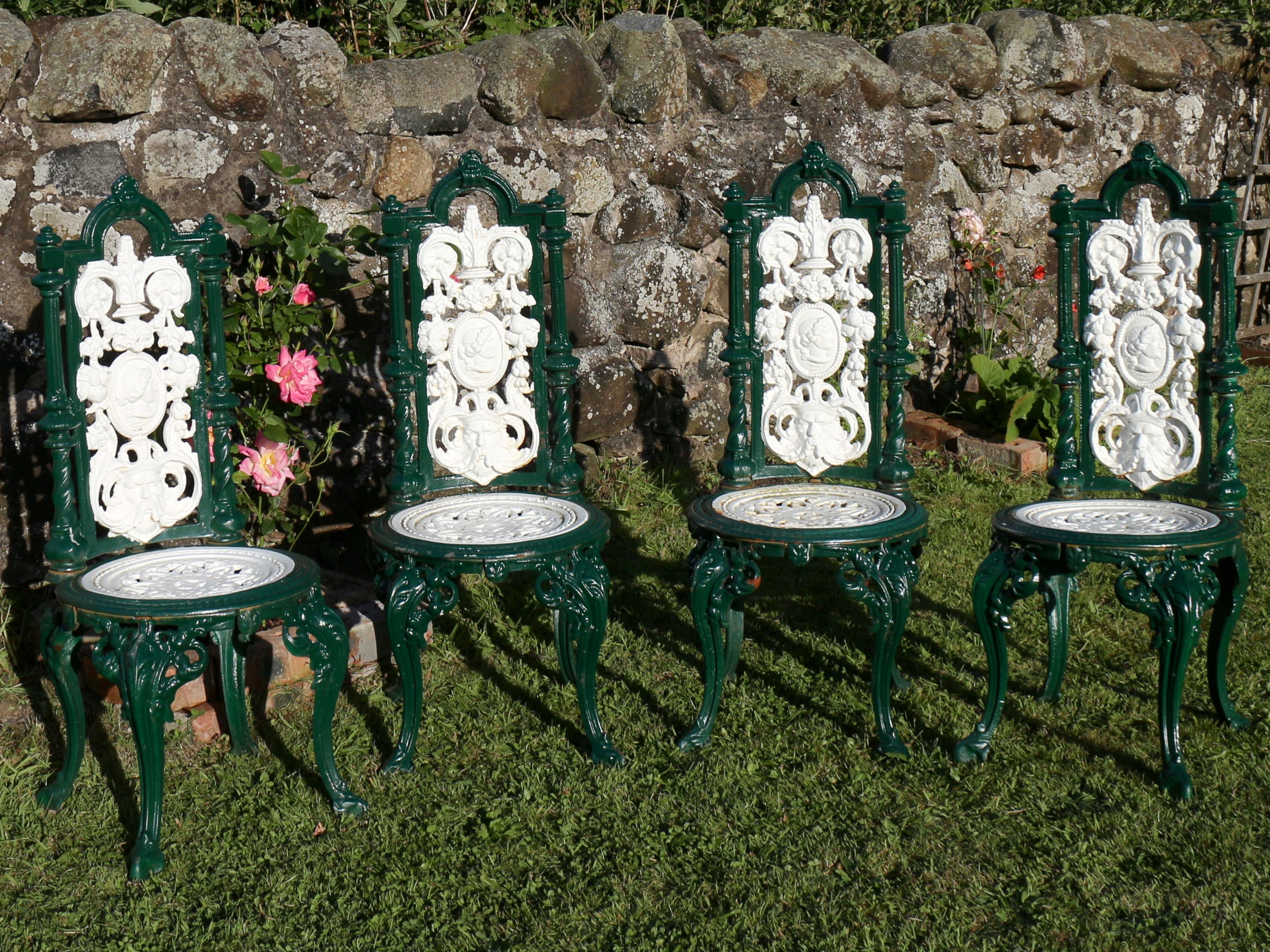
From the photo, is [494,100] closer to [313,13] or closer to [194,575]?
[313,13]

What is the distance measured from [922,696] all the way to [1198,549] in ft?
2.55

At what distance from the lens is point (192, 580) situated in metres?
2.80

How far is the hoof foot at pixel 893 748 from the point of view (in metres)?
3.05

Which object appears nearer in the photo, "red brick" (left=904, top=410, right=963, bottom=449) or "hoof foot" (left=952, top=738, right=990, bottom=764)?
"hoof foot" (left=952, top=738, right=990, bottom=764)

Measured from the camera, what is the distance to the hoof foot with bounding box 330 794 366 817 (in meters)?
2.86

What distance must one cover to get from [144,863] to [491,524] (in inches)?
39.4

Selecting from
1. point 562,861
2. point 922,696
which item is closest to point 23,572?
point 562,861

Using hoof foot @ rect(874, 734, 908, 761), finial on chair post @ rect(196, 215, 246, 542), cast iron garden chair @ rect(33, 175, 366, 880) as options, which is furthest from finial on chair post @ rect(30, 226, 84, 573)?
hoof foot @ rect(874, 734, 908, 761)

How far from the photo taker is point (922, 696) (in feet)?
11.0

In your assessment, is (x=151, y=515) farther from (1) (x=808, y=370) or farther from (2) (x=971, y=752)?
(2) (x=971, y=752)

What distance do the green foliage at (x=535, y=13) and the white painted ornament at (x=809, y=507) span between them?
6.00 feet

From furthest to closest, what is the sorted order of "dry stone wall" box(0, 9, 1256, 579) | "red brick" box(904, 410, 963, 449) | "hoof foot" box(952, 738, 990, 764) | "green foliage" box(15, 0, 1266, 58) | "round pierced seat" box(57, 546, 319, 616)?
"red brick" box(904, 410, 963, 449), "green foliage" box(15, 0, 1266, 58), "dry stone wall" box(0, 9, 1256, 579), "hoof foot" box(952, 738, 990, 764), "round pierced seat" box(57, 546, 319, 616)

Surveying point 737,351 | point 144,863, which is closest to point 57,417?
point 144,863

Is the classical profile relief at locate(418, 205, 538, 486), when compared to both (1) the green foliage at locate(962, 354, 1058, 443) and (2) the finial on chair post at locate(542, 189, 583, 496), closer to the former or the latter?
(2) the finial on chair post at locate(542, 189, 583, 496)
